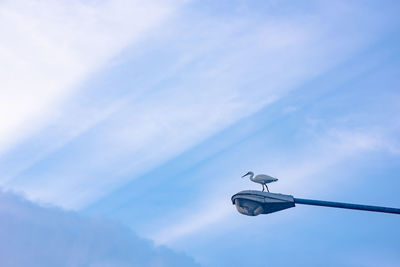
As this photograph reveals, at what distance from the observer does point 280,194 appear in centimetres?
1248

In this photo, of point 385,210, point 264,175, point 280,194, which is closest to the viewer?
point 385,210

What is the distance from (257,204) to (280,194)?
511 millimetres

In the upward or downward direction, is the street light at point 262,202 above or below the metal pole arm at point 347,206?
above

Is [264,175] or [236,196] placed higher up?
[264,175]

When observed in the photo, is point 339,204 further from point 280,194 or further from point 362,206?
point 280,194

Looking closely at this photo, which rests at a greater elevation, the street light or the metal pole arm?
the street light

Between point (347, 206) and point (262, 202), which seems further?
point (262, 202)

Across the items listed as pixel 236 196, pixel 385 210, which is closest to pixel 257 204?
pixel 236 196

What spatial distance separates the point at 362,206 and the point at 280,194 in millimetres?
1636

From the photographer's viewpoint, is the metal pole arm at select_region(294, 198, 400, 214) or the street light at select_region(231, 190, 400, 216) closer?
the metal pole arm at select_region(294, 198, 400, 214)

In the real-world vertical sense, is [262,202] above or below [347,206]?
above

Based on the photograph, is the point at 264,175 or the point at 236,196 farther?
the point at 264,175

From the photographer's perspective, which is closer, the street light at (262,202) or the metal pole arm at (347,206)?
the metal pole arm at (347,206)

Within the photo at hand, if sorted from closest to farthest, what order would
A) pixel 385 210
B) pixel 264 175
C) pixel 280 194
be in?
1. pixel 385 210
2. pixel 280 194
3. pixel 264 175
